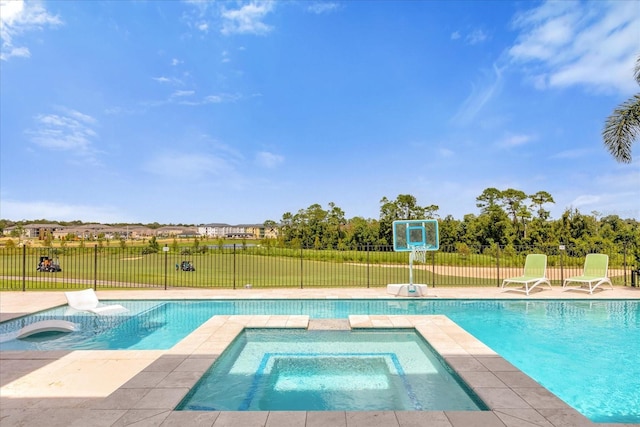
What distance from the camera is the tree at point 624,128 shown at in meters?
12.5

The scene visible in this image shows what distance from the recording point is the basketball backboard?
11.0 meters

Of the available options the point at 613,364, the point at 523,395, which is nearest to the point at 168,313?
the point at 523,395

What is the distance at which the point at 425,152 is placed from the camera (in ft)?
79.1

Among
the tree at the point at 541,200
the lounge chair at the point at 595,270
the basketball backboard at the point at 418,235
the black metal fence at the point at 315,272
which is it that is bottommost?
the black metal fence at the point at 315,272

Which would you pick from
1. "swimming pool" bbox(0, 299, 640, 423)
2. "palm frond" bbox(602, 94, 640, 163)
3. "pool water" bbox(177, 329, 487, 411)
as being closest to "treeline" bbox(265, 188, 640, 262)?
"palm frond" bbox(602, 94, 640, 163)

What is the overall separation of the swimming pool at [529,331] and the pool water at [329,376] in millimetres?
1378

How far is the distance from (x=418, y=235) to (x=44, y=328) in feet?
29.7

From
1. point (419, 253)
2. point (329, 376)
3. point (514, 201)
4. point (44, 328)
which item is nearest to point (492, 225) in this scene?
point (514, 201)

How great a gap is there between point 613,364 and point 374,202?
34560mm

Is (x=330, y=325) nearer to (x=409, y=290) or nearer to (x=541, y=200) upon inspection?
(x=409, y=290)

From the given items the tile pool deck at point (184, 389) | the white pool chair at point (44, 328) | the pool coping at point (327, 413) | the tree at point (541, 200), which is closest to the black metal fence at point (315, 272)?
the white pool chair at point (44, 328)

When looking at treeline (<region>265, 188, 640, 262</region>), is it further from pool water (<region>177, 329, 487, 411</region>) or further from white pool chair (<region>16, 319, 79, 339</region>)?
white pool chair (<region>16, 319, 79, 339</region>)

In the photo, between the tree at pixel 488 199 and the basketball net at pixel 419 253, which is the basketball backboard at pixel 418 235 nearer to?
the basketball net at pixel 419 253

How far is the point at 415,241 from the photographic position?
11047 millimetres
